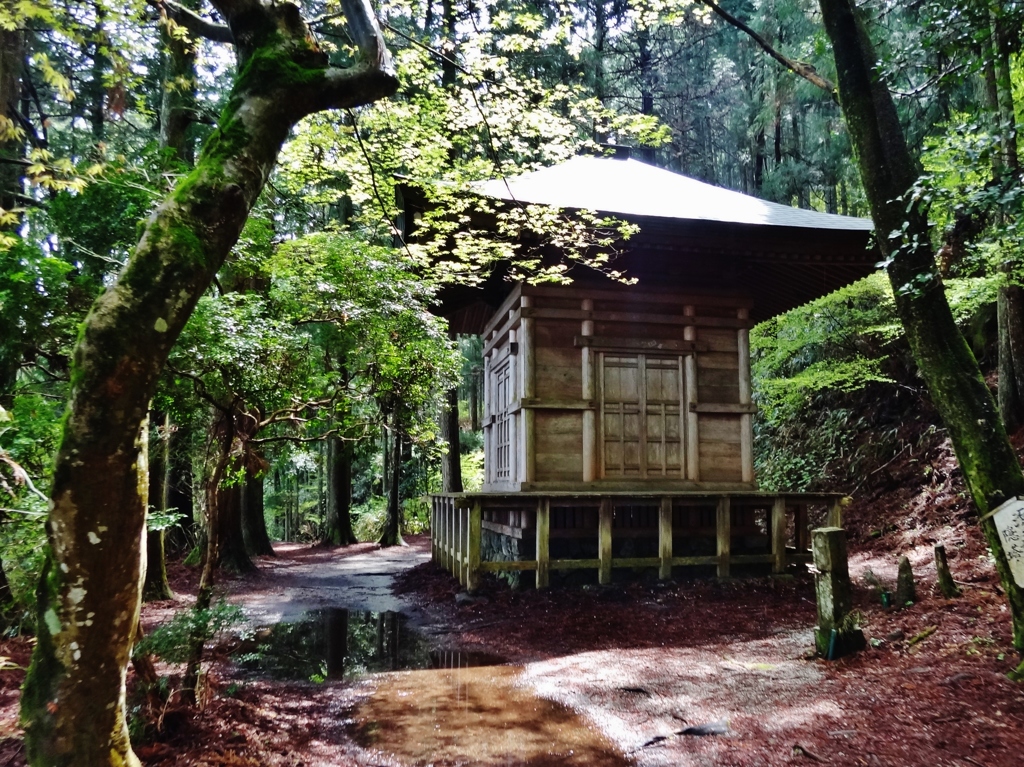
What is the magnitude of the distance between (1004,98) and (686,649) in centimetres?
838

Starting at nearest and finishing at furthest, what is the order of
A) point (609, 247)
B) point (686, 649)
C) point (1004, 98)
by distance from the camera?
point (686, 649), point (1004, 98), point (609, 247)

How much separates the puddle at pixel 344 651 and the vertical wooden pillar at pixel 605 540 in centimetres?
266

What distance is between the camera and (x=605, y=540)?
8.93 metres

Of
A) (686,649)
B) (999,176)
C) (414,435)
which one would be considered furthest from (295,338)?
(999,176)

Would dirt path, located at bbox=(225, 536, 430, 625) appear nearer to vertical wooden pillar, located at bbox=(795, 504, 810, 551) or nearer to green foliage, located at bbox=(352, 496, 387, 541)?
green foliage, located at bbox=(352, 496, 387, 541)

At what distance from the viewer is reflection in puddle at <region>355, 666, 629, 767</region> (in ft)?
13.0

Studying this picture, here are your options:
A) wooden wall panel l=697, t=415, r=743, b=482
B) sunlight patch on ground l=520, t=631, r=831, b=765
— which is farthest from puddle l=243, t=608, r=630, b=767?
wooden wall panel l=697, t=415, r=743, b=482

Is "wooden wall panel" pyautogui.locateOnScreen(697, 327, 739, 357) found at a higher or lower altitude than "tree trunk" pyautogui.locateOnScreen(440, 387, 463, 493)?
higher

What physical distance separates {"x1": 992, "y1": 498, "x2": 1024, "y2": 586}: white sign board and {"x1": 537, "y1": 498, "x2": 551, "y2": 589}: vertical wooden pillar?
5289 mm

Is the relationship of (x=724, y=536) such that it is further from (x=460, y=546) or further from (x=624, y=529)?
(x=460, y=546)

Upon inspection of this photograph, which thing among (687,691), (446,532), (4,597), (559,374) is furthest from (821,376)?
(4,597)

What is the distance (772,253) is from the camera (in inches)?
359

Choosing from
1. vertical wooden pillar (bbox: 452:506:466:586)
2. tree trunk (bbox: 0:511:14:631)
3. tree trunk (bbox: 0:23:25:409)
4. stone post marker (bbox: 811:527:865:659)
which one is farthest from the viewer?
vertical wooden pillar (bbox: 452:506:466:586)

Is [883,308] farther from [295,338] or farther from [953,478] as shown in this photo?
[295,338]
